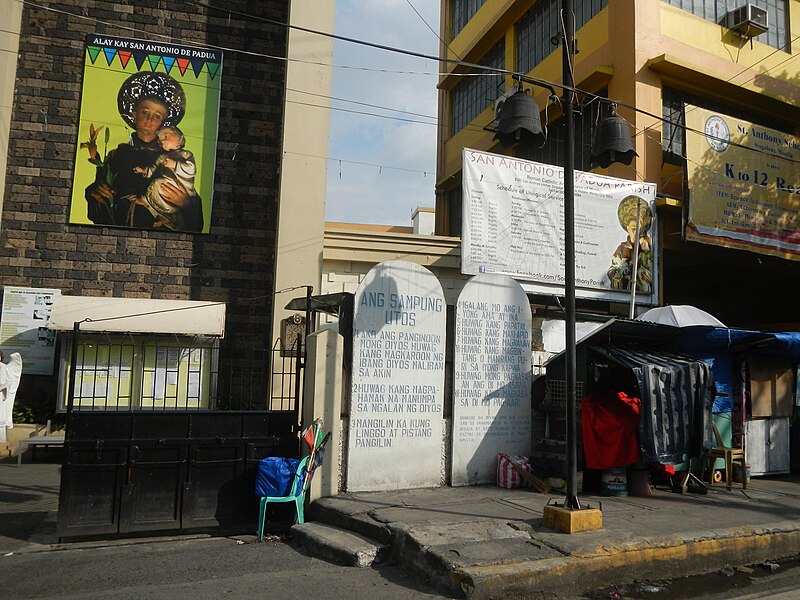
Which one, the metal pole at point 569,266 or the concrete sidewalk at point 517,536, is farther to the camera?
the metal pole at point 569,266

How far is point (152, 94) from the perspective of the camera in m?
13.7

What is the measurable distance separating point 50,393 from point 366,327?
7.71 meters

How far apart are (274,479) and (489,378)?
137 inches

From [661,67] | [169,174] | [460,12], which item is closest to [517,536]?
[169,174]

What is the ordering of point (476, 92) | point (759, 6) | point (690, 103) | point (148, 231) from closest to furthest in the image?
1. point (148, 231)
2. point (690, 103)
3. point (759, 6)
4. point (476, 92)

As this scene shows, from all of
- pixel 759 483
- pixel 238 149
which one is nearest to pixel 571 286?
pixel 759 483

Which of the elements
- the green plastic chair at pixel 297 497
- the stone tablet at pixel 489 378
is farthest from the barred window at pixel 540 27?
the green plastic chair at pixel 297 497

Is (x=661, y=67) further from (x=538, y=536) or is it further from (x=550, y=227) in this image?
(x=538, y=536)

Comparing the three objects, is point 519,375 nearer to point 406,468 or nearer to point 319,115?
point 406,468

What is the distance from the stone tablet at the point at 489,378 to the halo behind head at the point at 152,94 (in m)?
7.99

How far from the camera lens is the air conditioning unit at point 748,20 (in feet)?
55.2

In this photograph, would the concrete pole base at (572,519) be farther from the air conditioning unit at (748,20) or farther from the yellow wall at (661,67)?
the air conditioning unit at (748,20)

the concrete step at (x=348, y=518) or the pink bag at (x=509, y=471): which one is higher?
the pink bag at (x=509, y=471)

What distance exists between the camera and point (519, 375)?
9906 millimetres
